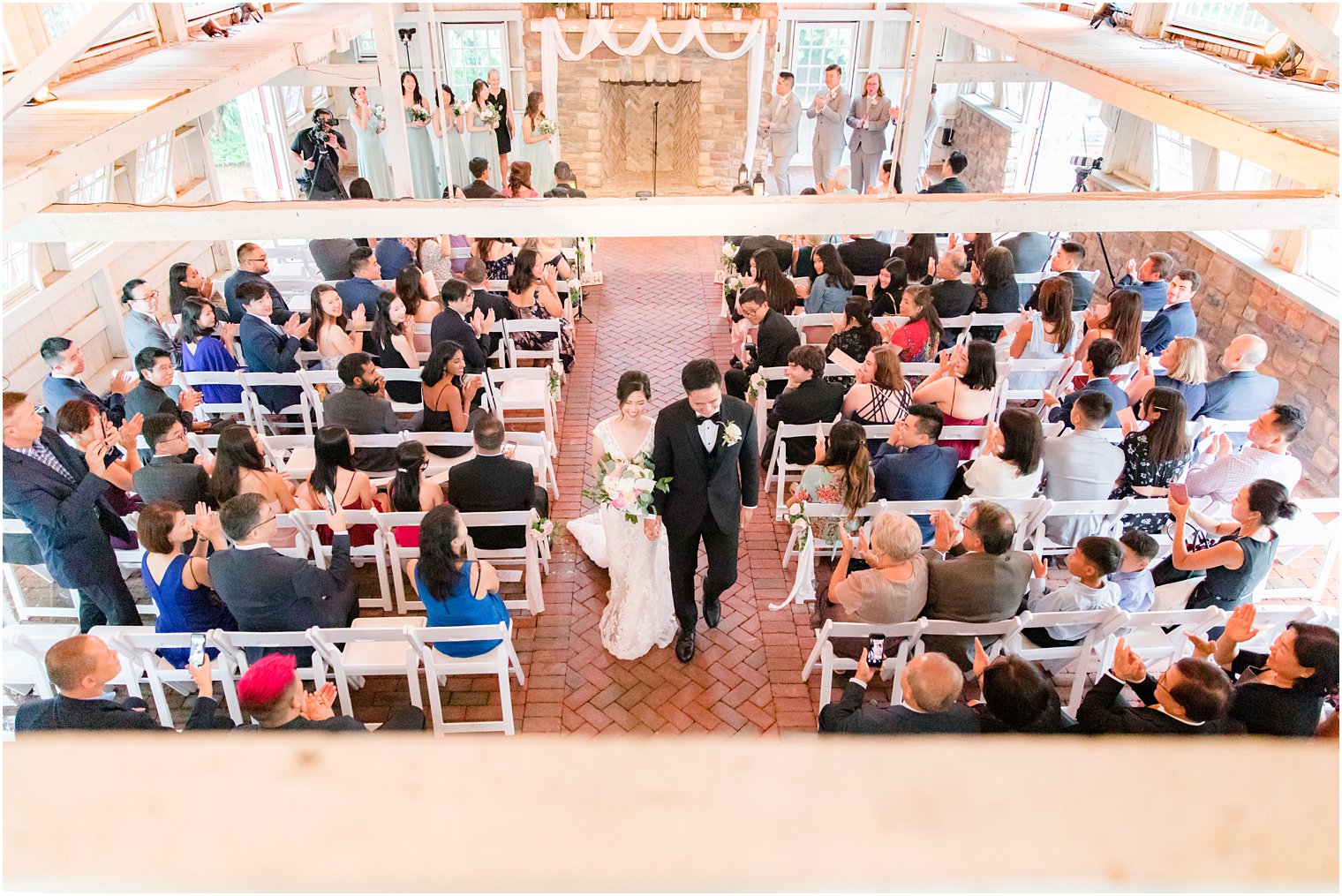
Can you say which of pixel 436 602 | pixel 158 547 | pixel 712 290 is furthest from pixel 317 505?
pixel 712 290

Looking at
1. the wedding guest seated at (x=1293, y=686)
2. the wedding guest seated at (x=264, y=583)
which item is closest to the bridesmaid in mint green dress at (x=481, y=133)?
the wedding guest seated at (x=264, y=583)

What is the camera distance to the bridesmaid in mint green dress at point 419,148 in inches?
405

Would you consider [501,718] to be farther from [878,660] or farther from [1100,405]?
[1100,405]

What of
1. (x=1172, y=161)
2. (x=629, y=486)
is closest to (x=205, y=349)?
(x=629, y=486)

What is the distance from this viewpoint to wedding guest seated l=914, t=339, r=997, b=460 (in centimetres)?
537

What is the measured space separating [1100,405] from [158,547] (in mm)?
4853

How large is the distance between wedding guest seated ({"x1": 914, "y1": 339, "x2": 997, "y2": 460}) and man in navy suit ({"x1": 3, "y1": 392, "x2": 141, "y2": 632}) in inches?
192

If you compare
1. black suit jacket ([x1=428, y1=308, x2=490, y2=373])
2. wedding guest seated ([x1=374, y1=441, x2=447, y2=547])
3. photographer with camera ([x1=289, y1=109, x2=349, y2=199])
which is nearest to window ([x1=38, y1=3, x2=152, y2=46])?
photographer with camera ([x1=289, y1=109, x2=349, y2=199])

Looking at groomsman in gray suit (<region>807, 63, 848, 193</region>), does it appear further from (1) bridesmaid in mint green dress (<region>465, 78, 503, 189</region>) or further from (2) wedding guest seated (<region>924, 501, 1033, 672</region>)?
(2) wedding guest seated (<region>924, 501, 1033, 672</region>)

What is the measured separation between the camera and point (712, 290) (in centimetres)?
1005

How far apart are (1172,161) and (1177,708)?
841 centimetres

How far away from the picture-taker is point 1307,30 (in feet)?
13.3

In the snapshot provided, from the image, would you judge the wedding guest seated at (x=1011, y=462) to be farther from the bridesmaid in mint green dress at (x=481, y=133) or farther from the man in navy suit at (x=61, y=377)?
the bridesmaid in mint green dress at (x=481, y=133)

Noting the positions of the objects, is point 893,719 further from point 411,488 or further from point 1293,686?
point 411,488
